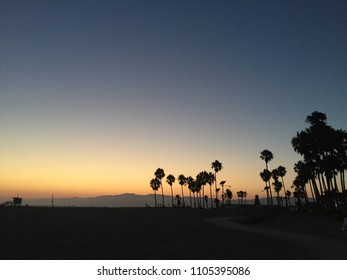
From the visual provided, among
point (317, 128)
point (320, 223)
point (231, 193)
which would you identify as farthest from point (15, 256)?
point (231, 193)

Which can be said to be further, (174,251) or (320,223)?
(320,223)

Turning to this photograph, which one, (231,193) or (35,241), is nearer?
(35,241)

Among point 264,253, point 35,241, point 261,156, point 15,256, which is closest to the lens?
point 15,256

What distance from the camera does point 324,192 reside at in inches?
2265

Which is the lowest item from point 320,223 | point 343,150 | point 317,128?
point 320,223
